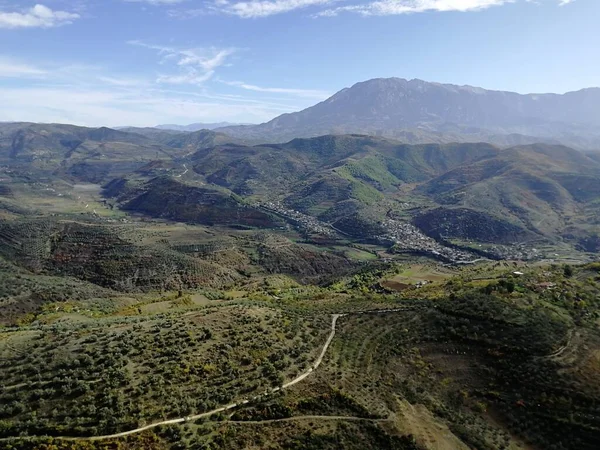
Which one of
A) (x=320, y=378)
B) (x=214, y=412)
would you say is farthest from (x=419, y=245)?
(x=214, y=412)

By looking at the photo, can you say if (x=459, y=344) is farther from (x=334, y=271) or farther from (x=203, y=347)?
(x=334, y=271)

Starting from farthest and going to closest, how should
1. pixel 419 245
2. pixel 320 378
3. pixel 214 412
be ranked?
pixel 419 245 → pixel 320 378 → pixel 214 412

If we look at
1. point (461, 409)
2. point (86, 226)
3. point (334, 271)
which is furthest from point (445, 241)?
point (461, 409)

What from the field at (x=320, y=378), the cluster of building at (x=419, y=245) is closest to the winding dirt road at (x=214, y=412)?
the field at (x=320, y=378)

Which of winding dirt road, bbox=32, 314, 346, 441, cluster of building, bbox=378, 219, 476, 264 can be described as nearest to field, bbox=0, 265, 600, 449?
winding dirt road, bbox=32, 314, 346, 441

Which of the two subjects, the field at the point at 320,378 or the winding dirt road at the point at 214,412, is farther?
the field at the point at 320,378

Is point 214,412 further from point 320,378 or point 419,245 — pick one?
point 419,245

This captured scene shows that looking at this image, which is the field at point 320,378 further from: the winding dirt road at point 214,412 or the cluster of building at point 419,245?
the cluster of building at point 419,245

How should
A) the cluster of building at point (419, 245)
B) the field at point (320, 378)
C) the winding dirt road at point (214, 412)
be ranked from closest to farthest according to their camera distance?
the winding dirt road at point (214, 412) → the field at point (320, 378) → the cluster of building at point (419, 245)

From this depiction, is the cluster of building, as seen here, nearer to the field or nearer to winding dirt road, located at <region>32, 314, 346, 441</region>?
the field

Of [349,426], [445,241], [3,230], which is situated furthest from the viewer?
[445,241]

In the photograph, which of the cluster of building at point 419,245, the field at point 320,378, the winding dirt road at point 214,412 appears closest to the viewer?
the winding dirt road at point 214,412
